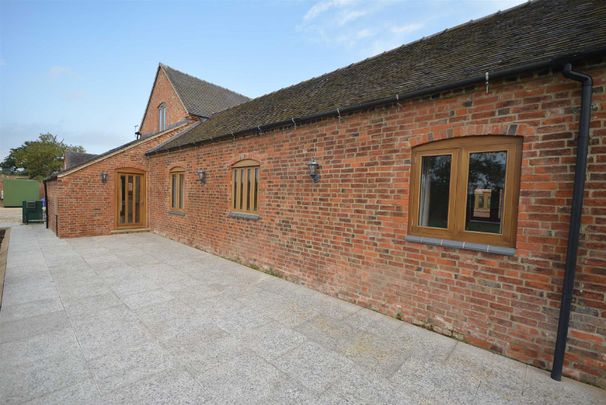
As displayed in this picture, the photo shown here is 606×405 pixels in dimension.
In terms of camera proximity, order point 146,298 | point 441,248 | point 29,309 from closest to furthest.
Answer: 1. point 441,248
2. point 29,309
3. point 146,298

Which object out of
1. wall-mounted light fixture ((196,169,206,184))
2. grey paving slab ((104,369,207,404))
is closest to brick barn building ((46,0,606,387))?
wall-mounted light fixture ((196,169,206,184))

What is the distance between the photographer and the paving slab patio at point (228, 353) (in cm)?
240

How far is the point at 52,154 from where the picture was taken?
119ft

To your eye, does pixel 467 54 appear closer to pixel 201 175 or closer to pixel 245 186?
pixel 245 186

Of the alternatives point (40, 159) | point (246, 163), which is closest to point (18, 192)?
point (40, 159)

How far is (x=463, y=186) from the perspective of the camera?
344cm

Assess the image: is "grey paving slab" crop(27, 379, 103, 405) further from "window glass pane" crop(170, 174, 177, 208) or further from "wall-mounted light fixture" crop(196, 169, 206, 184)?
"window glass pane" crop(170, 174, 177, 208)

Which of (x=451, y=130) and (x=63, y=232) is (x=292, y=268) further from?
(x=63, y=232)

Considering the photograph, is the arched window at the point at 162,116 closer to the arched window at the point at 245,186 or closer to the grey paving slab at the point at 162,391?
the arched window at the point at 245,186

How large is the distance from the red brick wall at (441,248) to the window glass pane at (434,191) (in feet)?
0.79

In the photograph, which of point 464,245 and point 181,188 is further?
point 181,188

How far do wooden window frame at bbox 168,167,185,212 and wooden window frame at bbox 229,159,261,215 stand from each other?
3046 mm

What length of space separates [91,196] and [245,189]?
724 centimetres

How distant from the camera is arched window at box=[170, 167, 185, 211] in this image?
937 centimetres
